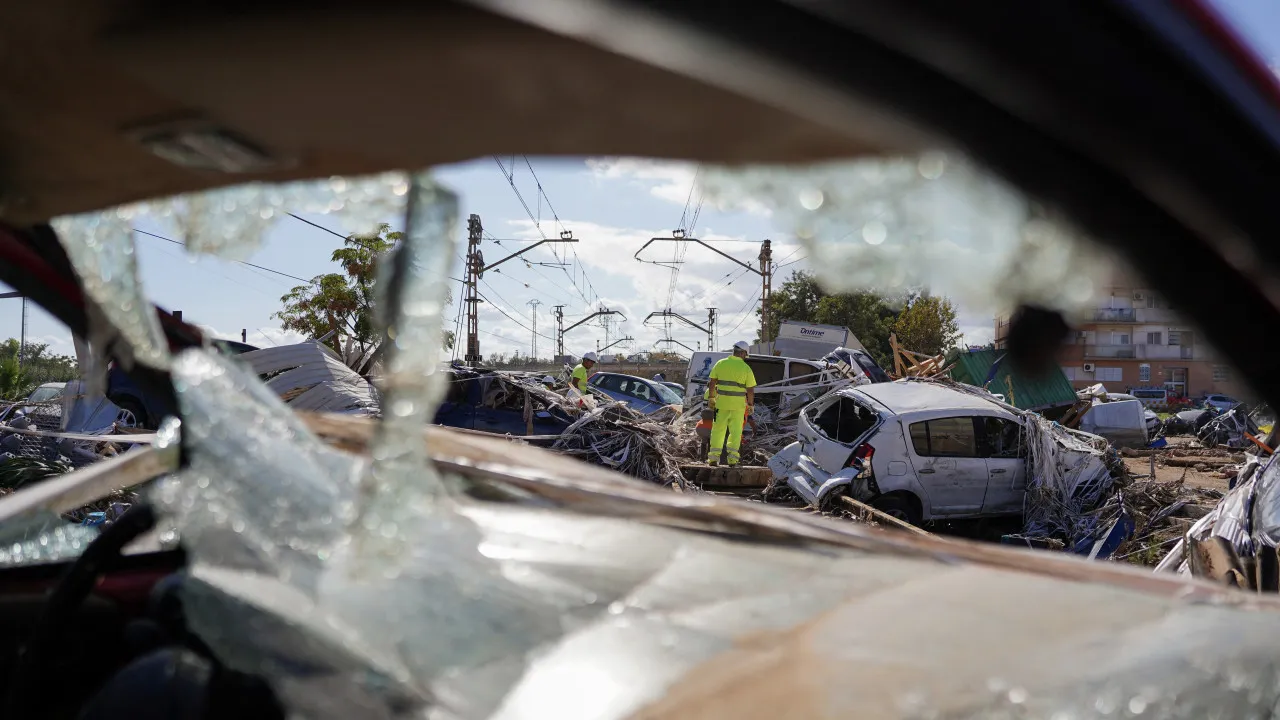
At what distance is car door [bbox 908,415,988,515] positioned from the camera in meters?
8.40

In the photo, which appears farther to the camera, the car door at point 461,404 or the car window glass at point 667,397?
the car window glass at point 667,397

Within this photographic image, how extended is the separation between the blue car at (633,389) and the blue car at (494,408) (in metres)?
5.42

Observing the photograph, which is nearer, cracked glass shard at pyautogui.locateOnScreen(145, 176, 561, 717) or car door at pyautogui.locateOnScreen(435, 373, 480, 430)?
cracked glass shard at pyautogui.locateOnScreen(145, 176, 561, 717)

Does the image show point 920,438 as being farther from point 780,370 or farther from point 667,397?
point 667,397

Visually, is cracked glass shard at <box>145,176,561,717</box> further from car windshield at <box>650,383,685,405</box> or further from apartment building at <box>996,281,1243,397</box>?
car windshield at <box>650,383,685,405</box>

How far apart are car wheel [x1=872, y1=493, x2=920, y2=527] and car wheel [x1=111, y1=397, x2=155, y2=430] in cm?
911

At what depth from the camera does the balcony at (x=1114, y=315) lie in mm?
769

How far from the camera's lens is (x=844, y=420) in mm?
9469

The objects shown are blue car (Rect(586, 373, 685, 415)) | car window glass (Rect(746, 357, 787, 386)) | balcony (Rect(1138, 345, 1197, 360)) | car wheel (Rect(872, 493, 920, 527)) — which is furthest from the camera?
blue car (Rect(586, 373, 685, 415))

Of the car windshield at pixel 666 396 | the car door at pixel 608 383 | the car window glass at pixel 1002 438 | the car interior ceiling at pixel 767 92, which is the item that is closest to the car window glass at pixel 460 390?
the car door at pixel 608 383

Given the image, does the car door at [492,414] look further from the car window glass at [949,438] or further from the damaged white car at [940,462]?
the car window glass at [949,438]

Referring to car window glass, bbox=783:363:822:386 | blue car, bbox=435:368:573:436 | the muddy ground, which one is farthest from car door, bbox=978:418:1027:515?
car window glass, bbox=783:363:822:386

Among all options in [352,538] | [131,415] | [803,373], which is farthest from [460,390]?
[352,538]

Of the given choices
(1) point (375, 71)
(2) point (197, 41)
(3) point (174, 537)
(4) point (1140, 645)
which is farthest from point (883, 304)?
(3) point (174, 537)
